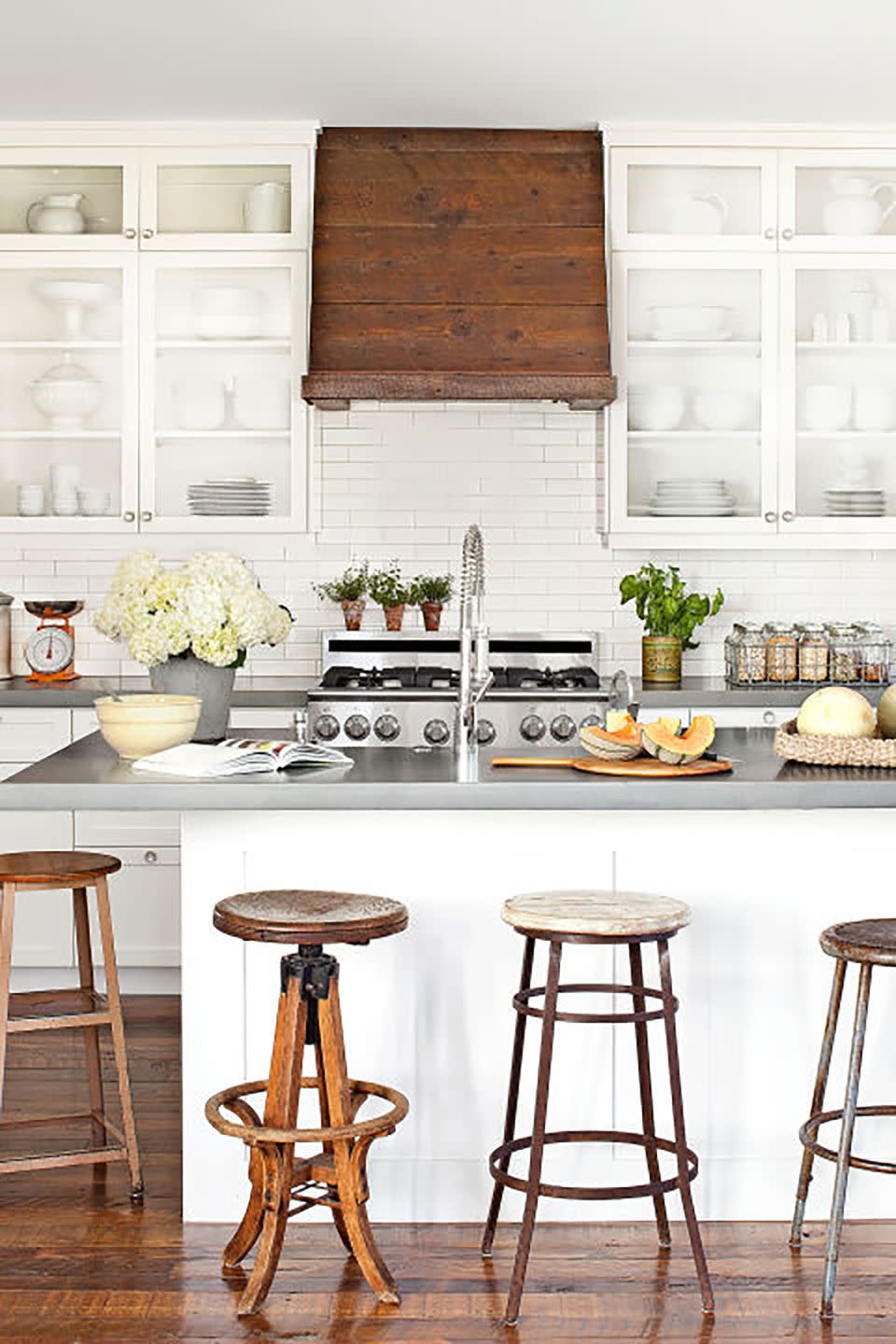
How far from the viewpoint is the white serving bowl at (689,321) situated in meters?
5.82

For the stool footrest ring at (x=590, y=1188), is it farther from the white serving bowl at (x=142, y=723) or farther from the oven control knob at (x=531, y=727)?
the oven control knob at (x=531, y=727)

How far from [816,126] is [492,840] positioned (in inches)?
129

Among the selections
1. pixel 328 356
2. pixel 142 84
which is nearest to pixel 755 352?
pixel 328 356

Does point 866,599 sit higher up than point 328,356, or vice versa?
point 328,356

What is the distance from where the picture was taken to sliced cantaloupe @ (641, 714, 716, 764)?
140 inches

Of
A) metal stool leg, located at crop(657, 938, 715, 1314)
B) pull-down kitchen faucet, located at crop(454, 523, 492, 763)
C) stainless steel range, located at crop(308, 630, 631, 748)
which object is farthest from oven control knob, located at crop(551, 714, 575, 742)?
metal stool leg, located at crop(657, 938, 715, 1314)

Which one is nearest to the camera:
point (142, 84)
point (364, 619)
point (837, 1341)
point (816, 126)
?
point (837, 1341)

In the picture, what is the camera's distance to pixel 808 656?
19.0ft

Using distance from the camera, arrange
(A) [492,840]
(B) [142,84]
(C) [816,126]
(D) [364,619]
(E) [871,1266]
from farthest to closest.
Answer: (D) [364,619] → (C) [816,126] → (B) [142,84] → (A) [492,840] → (E) [871,1266]

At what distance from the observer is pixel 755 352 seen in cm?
585

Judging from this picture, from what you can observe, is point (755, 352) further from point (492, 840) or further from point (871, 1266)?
point (871, 1266)

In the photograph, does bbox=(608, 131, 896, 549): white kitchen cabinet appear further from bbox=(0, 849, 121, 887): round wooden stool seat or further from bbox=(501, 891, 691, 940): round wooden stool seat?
bbox=(501, 891, 691, 940): round wooden stool seat

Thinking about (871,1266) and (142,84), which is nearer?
(871,1266)

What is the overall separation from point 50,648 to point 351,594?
41.2 inches
